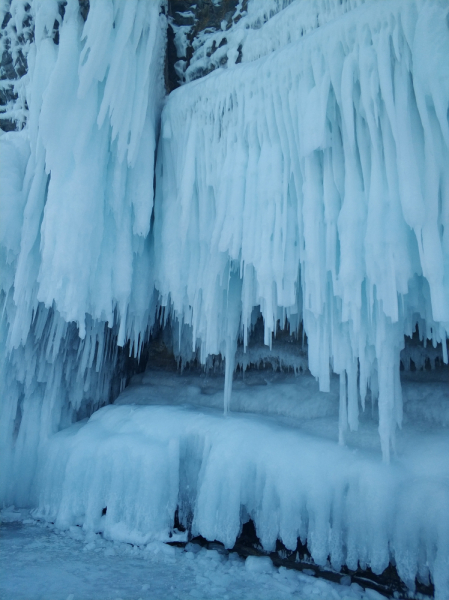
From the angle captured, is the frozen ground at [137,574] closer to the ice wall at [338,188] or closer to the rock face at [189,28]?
the ice wall at [338,188]

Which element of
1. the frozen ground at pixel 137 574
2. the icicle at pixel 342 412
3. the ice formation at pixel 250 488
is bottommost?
the frozen ground at pixel 137 574

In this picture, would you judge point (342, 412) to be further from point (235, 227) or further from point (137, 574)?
Answer: point (137, 574)

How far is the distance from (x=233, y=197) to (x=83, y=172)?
1572mm

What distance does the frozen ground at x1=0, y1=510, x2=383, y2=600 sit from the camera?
3.05 metres

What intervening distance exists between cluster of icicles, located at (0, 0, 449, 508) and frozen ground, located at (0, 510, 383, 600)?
49.2 inches

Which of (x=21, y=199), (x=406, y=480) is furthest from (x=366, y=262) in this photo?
(x=21, y=199)

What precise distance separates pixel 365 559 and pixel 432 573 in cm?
51

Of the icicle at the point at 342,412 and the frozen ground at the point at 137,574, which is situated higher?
the icicle at the point at 342,412

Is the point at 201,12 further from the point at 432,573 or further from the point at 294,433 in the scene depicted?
the point at 432,573

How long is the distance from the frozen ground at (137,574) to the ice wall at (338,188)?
4.29 feet

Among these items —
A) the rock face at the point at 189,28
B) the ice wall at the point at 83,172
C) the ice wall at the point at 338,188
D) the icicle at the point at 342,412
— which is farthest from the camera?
the rock face at the point at 189,28

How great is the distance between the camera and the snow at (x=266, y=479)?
3064mm

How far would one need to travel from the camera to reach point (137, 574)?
3.38 meters

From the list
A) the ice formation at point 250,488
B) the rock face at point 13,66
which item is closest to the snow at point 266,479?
the ice formation at point 250,488
